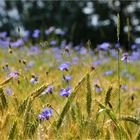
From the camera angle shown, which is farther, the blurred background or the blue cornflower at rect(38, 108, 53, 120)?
the blurred background

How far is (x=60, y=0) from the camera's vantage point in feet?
52.0

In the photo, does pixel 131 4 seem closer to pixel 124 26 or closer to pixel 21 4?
pixel 124 26

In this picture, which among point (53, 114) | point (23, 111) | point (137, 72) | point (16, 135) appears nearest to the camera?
point (16, 135)

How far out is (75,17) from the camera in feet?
49.7

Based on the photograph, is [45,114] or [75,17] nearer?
[45,114]

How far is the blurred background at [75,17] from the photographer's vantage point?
48.0ft

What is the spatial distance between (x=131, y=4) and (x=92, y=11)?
3.91 feet

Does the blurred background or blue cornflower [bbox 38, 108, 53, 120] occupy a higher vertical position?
the blurred background

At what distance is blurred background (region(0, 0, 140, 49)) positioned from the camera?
14.6 meters

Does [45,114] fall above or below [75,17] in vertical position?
below

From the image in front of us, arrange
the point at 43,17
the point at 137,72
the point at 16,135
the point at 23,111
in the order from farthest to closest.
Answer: the point at 43,17, the point at 137,72, the point at 23,111, the point at 16,135

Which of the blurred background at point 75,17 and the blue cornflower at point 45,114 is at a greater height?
the blurred background at point 75,17

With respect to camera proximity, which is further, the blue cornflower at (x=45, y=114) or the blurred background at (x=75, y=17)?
the blurred background at (x=75, y=17)

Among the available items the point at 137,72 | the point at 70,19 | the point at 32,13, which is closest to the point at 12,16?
the point at 32,13
